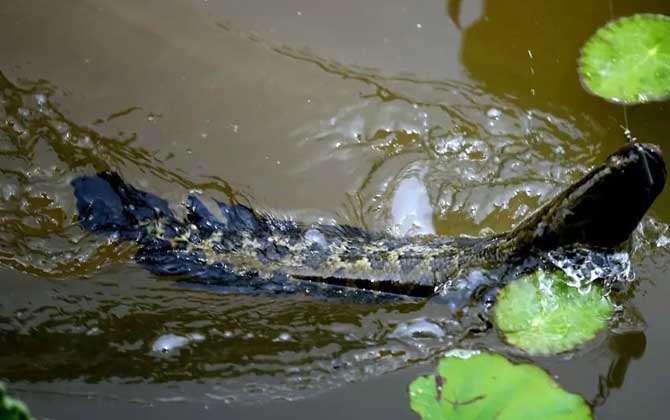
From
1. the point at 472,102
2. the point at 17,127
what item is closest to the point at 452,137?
the point at 472,102

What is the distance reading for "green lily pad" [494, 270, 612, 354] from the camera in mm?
2637

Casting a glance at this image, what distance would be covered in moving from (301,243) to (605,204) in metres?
1.28

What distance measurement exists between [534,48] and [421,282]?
1472mm

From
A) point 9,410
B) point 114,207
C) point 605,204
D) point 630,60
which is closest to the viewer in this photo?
point 9,410

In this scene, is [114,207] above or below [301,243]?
above

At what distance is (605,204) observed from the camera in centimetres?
262

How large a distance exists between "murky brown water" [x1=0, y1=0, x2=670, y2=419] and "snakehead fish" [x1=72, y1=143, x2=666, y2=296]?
9 cm

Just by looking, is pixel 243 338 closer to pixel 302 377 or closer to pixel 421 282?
pixel 302 377

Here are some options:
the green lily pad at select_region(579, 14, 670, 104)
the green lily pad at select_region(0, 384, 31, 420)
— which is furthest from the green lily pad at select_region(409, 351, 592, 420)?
the green lily pad at select_region(579, 14, 670, 104)

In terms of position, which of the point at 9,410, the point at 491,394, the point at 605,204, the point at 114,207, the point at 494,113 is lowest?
the point at 491,394

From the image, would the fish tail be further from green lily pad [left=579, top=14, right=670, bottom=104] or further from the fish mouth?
green lily pad [left=579, top=14, right=670, bottom=104]

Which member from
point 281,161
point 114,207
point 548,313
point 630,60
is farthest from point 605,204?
point 114,207

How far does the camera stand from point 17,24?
3.78m

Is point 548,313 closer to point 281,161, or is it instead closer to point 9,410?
point 281,161
